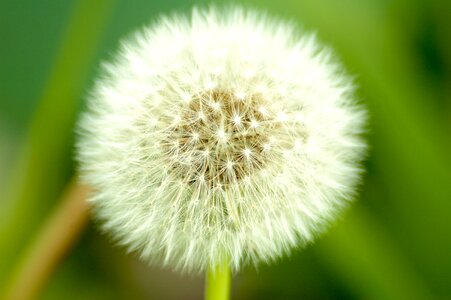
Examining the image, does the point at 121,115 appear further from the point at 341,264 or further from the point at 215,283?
the point at 341,264

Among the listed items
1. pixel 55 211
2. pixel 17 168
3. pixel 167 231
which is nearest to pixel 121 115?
pixel 167 231

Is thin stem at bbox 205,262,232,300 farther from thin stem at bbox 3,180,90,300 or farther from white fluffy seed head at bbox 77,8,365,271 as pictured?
thin stem at bbox 3,180,90,300

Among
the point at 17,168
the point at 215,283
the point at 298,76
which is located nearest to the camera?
the point at 215,283

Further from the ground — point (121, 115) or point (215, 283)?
point (121, 115)

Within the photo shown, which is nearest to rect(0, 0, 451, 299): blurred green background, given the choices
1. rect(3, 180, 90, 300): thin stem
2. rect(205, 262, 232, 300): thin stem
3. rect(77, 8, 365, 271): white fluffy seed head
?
rect(3, 180, 90, 300): thin stem

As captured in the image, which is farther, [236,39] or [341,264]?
[341,264]

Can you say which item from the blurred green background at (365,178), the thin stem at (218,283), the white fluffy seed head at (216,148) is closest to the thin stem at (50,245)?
the blurred green background at (365,178)
